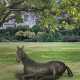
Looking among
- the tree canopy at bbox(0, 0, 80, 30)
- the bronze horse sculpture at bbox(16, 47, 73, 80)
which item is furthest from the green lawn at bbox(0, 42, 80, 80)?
the tree canopy at bbox(0, 0, 80, 30)

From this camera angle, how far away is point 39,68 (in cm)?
355

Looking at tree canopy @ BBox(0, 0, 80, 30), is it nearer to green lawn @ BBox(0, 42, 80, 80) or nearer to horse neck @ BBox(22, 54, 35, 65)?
green lawn @ BBox(0, 42, 80, 80)

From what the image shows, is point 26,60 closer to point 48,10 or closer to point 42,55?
point 42,55

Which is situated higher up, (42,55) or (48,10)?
(48,10)

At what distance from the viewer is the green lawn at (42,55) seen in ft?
11.8

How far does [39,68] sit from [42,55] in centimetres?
19

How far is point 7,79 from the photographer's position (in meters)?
3.55

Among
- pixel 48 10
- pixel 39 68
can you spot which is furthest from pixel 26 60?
pixel 48 10

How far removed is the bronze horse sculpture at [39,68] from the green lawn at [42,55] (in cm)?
7

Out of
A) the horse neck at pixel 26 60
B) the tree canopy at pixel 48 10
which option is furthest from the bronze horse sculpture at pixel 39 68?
the tree canopy at pixel 48 10

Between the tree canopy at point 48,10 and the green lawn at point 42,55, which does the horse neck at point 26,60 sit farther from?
the tree canopy at point 48,10

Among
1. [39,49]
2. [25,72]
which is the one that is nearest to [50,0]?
[39,49]

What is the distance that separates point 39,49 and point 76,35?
0.43 meters

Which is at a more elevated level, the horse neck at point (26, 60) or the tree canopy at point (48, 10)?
the tree canopy at point (48, 10)
